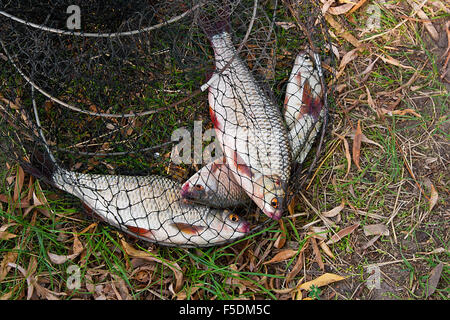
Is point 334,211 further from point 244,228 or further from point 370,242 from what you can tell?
point 244,228

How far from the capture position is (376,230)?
9.09 ft

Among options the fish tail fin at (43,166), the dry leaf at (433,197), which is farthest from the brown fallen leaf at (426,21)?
the fish tail fin at (43,166)

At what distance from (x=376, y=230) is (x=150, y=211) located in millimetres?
1400

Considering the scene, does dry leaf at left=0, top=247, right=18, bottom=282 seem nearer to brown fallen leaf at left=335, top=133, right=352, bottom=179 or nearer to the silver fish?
the silver fish

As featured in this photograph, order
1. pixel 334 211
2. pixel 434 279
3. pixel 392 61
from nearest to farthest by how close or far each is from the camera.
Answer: pixel 434 279 < pixel 334 211 < pixel 392 61

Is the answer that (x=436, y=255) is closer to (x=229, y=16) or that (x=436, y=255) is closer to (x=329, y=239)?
(x=329, y=239)

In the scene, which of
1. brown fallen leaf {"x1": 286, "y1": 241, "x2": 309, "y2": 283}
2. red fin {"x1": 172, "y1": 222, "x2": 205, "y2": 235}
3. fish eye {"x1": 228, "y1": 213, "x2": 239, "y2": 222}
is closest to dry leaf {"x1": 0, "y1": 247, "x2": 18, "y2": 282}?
red fin {"x1": 172, "y1": 222, "x2": 205, "y2": 235}

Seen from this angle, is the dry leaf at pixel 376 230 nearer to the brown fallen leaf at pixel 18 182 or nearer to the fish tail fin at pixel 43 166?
the fish tail fin at pixel 43 166

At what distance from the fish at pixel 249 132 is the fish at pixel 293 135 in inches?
3.1

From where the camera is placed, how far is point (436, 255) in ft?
8.77

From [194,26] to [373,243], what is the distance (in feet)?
6.17

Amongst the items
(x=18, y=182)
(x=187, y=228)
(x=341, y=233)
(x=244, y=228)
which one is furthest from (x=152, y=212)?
(x=341, y=233)

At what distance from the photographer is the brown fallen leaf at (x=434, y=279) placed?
2613 millimetres

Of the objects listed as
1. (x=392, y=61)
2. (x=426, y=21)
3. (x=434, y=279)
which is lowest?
(x=434, y=279)
